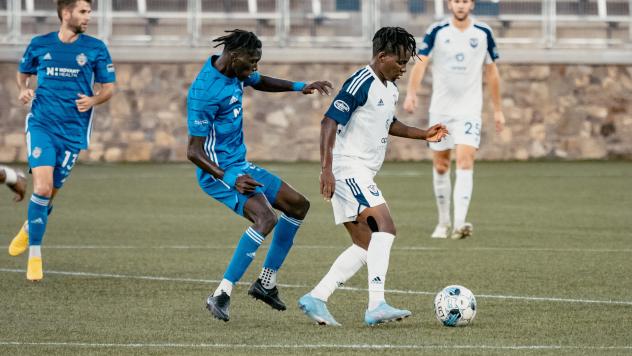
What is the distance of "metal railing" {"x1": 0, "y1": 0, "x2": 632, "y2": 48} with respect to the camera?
78.7 feet

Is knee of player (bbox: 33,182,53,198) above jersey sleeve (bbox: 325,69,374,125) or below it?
below

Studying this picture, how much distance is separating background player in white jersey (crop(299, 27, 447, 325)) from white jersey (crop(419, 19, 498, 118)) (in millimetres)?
5538

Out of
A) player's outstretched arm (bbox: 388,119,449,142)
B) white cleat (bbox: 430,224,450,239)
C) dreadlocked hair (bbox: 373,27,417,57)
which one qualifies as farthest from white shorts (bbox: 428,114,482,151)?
dreadlocked hair (bbox: 373,27,417,57)

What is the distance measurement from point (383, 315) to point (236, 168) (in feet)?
4.54

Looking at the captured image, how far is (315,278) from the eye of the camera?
393 inches

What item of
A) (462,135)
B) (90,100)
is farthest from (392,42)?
(462,135)

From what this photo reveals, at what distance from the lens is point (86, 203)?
17.0 m

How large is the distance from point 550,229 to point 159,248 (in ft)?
13.7

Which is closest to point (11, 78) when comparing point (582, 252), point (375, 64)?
point (582, 252)

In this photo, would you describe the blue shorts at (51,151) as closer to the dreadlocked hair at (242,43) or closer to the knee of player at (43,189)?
the knee of player at (43,189)

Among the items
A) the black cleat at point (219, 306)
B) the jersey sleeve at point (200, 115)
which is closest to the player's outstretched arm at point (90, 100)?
the jersey sleeve at point (200, 115)

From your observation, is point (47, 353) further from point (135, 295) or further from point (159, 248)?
point (159, 248)

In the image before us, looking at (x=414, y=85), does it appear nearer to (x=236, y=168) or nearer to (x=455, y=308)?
(x=236, y=168)

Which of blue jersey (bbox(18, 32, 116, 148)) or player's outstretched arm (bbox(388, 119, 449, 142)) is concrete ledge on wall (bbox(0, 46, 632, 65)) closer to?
blue jersey (bbox(18, 32, 116, 148))
